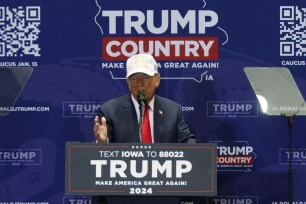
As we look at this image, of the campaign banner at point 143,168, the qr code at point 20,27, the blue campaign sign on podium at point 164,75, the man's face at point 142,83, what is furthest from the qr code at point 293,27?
the qr code at point 20,27

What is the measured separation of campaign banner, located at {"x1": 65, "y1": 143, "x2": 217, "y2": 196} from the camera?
360 centimetres

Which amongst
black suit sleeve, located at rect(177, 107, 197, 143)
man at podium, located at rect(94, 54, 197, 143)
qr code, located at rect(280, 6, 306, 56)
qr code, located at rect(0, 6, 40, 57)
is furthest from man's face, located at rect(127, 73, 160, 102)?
qr code, located at rect(280, 6, 306, 56)

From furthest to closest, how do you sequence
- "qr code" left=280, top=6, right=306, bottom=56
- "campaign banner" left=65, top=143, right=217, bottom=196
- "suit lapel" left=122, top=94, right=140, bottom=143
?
1. "qr code" left=280, top=6, right=306, bottom=56
2. "suit lapel" left=122, top=94, right=140, bottom=143
3. "campaign banner" left=65, top=143, right=217, bottom=196

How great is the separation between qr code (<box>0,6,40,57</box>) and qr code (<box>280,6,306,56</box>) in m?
1.87

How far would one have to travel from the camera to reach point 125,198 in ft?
12.0

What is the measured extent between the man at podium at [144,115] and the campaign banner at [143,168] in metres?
0.60

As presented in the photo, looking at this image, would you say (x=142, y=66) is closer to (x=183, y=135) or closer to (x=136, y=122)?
(x=136, y=122)

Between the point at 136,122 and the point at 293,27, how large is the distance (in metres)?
1.47

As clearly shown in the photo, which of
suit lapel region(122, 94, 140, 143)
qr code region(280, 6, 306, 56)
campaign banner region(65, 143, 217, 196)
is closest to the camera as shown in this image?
campaign banner region(65, 143, 217, 196)

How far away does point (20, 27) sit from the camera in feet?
16.1

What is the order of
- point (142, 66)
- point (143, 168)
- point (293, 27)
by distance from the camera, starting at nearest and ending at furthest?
point (143, 168) → point (142, 66) → point (293, 27)

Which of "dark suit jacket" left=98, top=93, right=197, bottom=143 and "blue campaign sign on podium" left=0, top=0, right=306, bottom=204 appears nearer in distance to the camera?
"dark suit jacket" left=98, top=93, right=197, bottom=143

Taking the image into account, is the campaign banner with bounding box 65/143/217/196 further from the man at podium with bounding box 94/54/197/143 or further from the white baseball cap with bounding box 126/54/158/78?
the white baseball cap with bounding box 126/54/158/78

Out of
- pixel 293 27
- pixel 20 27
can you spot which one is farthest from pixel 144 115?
pixel 293 27
